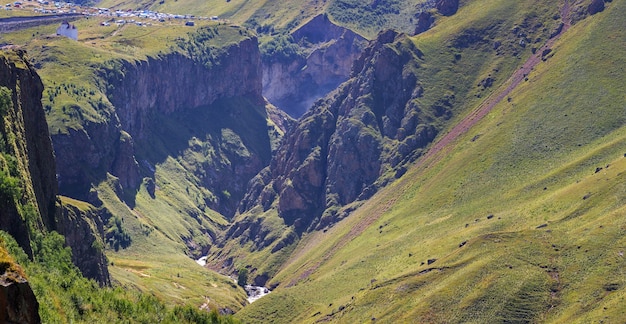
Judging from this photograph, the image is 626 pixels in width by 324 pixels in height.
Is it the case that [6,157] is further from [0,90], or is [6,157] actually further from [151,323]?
[151,323]

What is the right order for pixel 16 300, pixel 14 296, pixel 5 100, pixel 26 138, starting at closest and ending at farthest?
pixel 14 296 < pixel 16 300 < pixel 5 100 < pixel 26 138

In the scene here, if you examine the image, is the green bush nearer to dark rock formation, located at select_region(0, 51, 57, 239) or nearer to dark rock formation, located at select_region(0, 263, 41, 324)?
dark rock formation, located at select_region(0, 51, 57, 239)

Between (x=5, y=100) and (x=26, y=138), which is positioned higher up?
(x=5, y=100)

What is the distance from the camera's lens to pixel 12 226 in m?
153

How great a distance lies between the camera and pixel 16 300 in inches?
2569

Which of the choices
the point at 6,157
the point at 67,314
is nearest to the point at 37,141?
the point at 6,157

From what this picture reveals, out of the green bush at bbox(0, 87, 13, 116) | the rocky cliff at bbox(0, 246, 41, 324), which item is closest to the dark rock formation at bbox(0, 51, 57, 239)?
the green bush at bbox(0, 87, 13, 116)

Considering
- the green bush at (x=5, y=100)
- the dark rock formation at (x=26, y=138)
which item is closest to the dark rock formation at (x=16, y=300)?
the dark rock formation at (x=26, y=138)

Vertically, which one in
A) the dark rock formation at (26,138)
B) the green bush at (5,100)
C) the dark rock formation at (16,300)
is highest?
the dark rock formation at (16,300)

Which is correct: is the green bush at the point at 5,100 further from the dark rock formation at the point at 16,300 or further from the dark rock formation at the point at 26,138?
the dark rock formation at the point at 16,300

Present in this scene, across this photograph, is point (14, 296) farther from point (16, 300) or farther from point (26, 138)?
point (26, 138)

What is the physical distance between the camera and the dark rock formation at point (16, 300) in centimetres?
6350

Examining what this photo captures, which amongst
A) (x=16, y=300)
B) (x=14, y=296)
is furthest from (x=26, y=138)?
(x=14, y=296)

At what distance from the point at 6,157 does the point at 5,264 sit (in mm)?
105571
